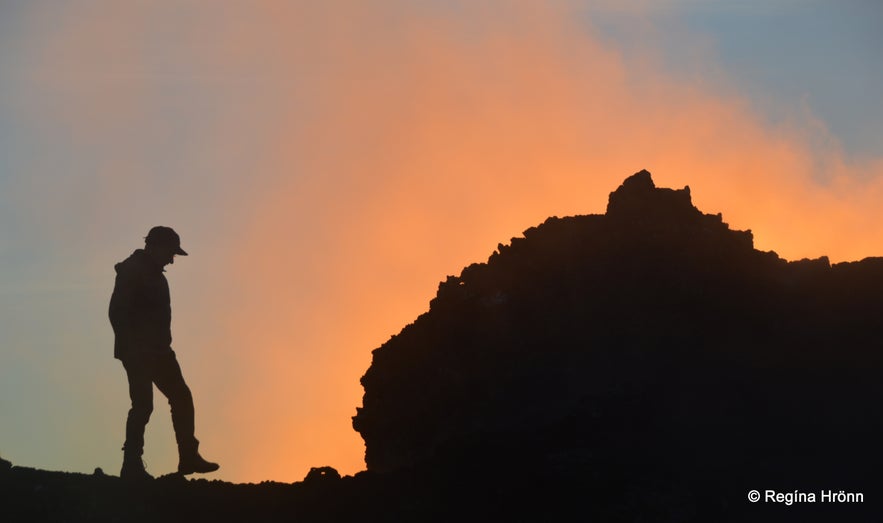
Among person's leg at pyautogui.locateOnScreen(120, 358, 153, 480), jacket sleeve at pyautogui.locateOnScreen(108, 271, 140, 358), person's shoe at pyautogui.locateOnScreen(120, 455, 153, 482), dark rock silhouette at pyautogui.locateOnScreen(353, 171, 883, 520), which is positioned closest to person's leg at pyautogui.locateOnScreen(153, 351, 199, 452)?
person's leg at pyautogui.locateOnScreen(120, 358, 153, 480)

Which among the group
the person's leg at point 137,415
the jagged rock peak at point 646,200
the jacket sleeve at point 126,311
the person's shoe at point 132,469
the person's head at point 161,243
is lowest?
the person's shoe at point 132,469

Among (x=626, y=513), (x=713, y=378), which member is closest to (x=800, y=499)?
(x=626, y=513)

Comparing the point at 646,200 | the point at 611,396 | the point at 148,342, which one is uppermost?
the point at 646,200

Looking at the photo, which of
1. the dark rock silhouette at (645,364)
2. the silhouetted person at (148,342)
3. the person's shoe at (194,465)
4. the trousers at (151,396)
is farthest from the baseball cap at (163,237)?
the dark rock silhouette at (645,364)

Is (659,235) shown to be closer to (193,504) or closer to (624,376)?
(624,376)

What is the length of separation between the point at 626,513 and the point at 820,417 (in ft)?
21.8

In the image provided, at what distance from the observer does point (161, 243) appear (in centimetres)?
1786

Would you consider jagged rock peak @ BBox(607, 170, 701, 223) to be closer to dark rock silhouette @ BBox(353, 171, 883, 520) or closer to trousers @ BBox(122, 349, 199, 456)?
dark rock silhouette @ BBox(353, 171, 883, 520)

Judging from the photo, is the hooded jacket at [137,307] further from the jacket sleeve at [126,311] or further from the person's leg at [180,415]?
the person's leg at [180,415]

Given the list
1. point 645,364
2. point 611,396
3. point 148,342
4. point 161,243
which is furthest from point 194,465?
point 645,364

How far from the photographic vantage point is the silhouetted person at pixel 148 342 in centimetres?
1761

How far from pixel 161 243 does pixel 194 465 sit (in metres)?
3.64

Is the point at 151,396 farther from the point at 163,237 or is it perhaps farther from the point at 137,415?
the point at 163,237

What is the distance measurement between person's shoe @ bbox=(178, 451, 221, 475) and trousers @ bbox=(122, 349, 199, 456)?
0.34 feet
